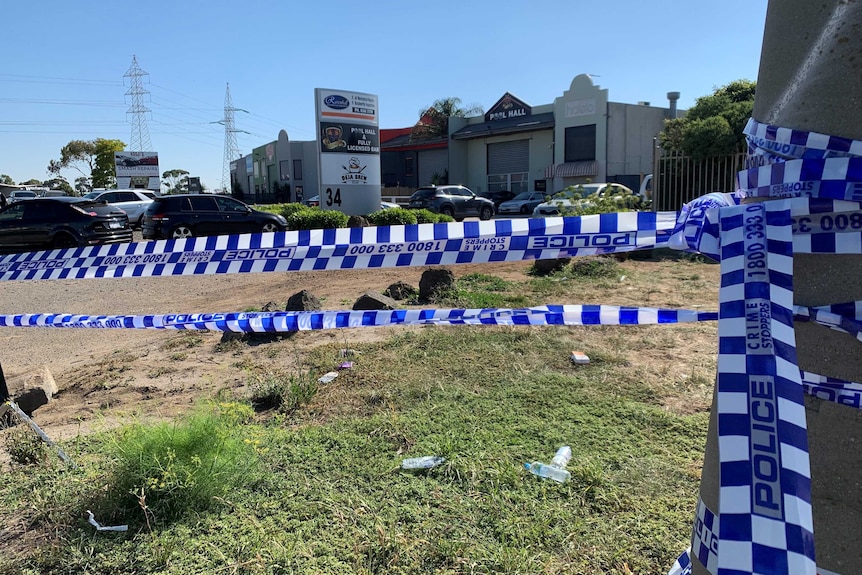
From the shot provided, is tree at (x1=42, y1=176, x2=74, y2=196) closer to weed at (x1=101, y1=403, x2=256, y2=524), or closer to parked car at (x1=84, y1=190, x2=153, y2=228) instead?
parked car at (x1=84, y1=190, x2=153, y2=228)

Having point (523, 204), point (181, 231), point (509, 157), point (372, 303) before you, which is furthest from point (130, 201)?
point (509, 157)

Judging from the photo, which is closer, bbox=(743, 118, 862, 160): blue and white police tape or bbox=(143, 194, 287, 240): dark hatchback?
bbox=(743, 118, 862, 160): blue and white police tape

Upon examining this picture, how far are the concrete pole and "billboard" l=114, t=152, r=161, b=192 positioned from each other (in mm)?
64853

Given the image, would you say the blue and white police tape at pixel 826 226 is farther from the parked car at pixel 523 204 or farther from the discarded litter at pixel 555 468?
the parked car at pixel 523 204

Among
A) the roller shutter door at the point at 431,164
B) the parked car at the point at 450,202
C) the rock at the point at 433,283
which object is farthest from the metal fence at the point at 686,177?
the roller shutter door at the point at 431,164

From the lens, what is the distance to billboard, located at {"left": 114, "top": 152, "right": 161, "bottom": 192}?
58.0m

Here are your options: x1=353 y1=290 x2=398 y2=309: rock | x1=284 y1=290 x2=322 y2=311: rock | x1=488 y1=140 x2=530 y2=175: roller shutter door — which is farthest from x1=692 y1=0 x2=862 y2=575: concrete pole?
x1=488 y1=140 x2=530 y2=175: roller shutter door

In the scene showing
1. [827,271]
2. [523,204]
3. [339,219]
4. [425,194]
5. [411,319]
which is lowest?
[411,319]

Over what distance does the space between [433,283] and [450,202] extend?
2227 cm

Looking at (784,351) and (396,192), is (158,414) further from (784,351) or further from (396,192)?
(396,192)

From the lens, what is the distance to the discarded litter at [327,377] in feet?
14.9

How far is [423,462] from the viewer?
3.09m

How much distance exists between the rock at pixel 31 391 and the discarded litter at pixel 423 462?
10.5 feet

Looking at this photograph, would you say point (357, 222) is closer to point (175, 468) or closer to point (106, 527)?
point (175, 468)
